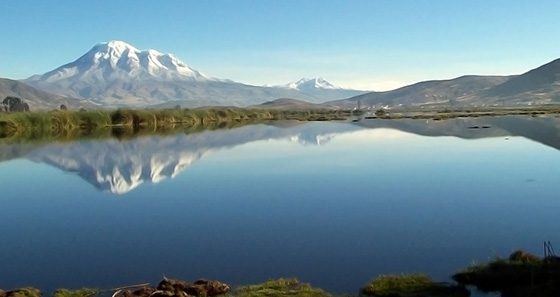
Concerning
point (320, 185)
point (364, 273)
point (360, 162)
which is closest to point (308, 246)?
point (364, 273)

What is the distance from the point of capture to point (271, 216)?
12.3 m

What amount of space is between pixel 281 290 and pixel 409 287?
5.36 feet

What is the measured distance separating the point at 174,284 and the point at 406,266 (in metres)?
3.41

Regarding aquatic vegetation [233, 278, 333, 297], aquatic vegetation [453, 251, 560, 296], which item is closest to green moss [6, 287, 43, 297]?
aquatic vegetation [233, 278, 333, 297]

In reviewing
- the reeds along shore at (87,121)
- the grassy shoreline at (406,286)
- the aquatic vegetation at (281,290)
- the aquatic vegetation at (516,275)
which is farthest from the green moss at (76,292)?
the reeds along shore at (87,121)

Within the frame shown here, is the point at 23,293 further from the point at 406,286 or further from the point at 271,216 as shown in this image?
the point at 271,216

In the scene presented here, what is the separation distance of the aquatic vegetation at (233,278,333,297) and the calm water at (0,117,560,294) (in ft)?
1.33

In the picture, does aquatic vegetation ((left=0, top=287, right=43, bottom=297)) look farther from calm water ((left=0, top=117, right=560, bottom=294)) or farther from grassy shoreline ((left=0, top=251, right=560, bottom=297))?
calm water ((left=0, top=117, right=560, bottom=294))

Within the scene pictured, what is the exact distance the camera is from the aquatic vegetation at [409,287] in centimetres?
712

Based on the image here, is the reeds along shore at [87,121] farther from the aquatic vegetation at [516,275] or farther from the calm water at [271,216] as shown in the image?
the aquatic vegetation at [516,275]

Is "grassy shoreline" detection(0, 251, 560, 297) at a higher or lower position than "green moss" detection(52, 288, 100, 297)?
lower

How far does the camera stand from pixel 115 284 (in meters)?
8.03

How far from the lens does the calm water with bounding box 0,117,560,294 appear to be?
8.70 m

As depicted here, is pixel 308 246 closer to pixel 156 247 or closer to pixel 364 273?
pixel 364 273
